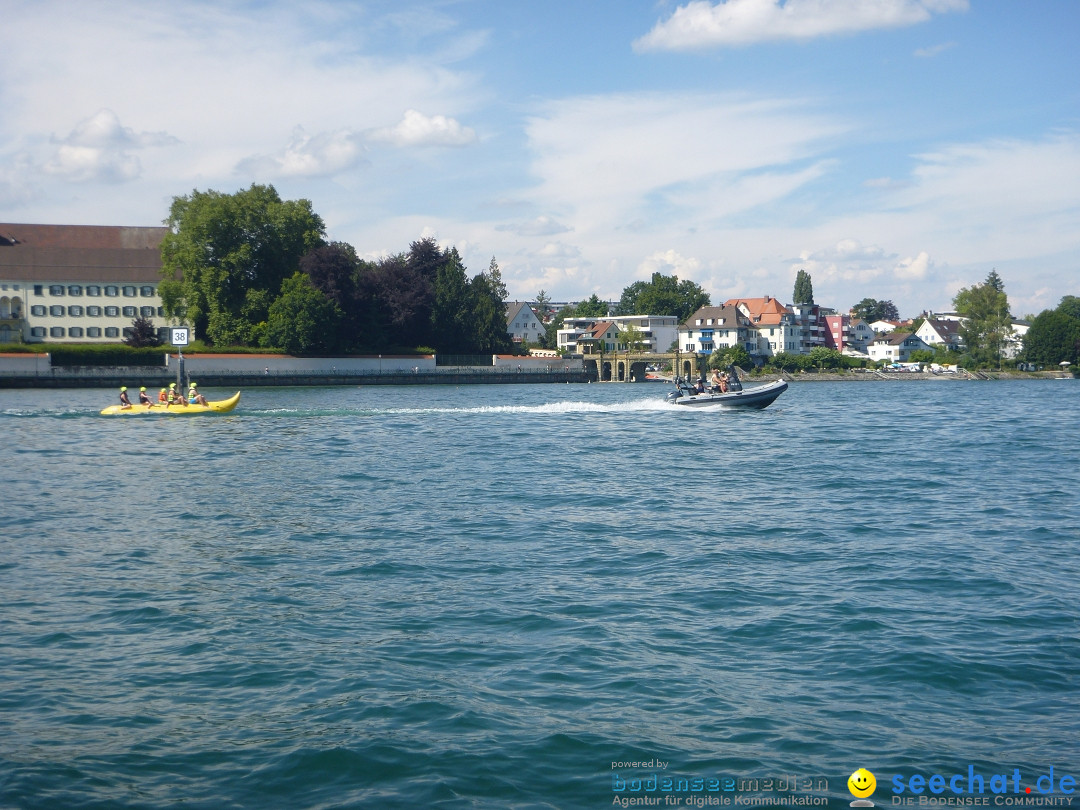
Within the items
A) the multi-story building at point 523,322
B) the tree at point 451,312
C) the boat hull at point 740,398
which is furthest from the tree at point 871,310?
the boat hull at point 740,398

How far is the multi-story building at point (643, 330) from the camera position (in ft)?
433

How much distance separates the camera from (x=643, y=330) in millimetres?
131500

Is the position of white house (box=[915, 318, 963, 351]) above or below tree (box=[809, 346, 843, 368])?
above

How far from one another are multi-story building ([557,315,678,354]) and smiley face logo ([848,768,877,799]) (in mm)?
119566

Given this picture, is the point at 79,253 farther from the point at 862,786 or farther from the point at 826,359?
the point at 862,786

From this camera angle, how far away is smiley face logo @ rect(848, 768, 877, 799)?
6.50m

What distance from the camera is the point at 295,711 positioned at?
8.00m

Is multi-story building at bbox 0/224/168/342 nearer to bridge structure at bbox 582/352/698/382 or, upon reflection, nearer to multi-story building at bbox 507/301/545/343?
bridge structure at bbox 582/352/698/382

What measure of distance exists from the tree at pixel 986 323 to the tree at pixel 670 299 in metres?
46.4

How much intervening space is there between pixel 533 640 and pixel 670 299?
140995mm

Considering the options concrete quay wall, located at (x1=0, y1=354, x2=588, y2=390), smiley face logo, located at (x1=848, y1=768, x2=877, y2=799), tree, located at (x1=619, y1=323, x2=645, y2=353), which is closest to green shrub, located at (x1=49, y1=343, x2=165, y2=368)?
concrete quay wall, located at (x1=0, y1=354, x2=588, y2=390)

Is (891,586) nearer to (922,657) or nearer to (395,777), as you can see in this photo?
(922,657)

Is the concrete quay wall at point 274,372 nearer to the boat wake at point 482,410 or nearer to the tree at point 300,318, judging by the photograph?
the tree at point 300,318

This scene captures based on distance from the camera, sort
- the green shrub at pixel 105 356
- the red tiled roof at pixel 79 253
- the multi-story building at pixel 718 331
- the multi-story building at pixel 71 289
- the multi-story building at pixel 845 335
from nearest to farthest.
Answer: the green shrub at pixel 105 356
the multi-story building at pixel 71 289
the red tiled roof at pixel 79 253
the multi-story building at pixel 718 331
the multi-story building at pixel 845 335
